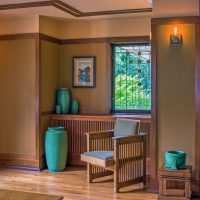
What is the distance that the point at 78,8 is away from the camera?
5.09 meters

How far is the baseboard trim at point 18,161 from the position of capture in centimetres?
561

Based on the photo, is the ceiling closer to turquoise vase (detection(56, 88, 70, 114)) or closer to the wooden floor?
turquoise vase (detection(56, 88, 70, 114))

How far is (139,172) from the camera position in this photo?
15.5ft

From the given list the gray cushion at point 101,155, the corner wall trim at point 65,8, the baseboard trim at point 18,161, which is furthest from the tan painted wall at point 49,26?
the gray cushion at point 101,155

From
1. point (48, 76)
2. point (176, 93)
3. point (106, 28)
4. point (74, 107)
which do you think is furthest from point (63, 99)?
point (176, 93)

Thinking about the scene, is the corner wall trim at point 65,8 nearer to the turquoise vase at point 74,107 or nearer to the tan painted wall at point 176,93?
the tan painted wall at point 176,93

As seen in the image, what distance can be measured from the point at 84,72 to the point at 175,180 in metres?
2.68

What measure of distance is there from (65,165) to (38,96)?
1196 millimetres

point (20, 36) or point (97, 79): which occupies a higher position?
point (20, 36)

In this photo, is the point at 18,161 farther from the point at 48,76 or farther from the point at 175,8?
the point at 175,8

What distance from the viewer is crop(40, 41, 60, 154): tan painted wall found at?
18.6 feet

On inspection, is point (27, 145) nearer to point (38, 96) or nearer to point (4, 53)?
point (38, 96)

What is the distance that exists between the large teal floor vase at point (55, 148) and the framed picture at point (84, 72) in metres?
0.94

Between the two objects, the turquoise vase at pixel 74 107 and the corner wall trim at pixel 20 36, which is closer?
the corner wall trim at pixel 20 36
